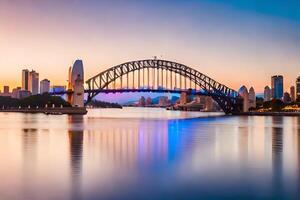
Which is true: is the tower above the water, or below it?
above

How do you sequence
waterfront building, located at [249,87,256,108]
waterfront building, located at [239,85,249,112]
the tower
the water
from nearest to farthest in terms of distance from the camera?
the water < the tower < waterfront building, located at [239,85,249,112] < waterfront building, located at [249,87,256,108]

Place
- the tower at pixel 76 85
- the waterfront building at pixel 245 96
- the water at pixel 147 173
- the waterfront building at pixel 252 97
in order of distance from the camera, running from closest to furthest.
→ the water at pixel 147 173 → the tower at pixel 76 85 → the waterfront building at pixel 245 96 → the waterfront building at pixel 252 97

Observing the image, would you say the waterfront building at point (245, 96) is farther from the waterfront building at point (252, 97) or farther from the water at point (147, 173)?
the water at point (147, 173)

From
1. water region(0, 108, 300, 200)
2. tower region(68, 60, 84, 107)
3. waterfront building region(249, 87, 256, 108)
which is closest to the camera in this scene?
water region(0, 108, 300, 200)

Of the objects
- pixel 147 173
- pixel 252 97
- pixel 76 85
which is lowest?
pixel 147 173

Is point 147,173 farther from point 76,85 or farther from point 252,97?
point 252,97

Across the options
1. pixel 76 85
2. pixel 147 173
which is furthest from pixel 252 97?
pixel 147 173

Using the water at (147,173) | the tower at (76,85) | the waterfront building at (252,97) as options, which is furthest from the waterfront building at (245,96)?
the water at (147,173)

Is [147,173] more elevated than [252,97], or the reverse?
[252,97]

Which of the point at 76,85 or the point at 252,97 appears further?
the point at 252,97

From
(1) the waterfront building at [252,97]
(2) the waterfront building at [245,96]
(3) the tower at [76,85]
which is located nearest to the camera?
(3) the tower at [76,85]

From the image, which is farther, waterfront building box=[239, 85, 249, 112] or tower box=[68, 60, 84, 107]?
waterfront building box=[239, 85, 249, 112]

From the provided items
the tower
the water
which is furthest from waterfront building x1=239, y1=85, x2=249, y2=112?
the water

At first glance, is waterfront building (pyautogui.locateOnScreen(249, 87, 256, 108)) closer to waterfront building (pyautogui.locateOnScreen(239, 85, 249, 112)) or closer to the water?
waterfront building (pyautogui.locateOnScreen(239, 85, 249, 112))
